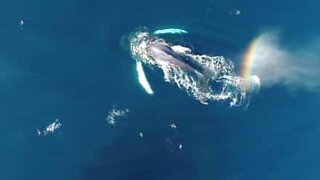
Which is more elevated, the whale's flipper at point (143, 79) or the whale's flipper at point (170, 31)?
the whale's flipper at point (170, 31)

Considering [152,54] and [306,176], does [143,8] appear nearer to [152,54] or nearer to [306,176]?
[152,54]

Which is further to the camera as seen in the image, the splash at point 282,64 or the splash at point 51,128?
the splash at point 282,64

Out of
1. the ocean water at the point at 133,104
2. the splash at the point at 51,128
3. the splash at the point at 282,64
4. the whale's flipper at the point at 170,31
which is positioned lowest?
the splash at the point at 51,128

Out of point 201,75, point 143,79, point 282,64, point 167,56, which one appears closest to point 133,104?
point 143,79

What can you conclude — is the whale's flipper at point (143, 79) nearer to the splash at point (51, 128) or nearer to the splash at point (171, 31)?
the splash at point (171, 31)

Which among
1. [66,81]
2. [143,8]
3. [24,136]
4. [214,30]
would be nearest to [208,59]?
[214,30]

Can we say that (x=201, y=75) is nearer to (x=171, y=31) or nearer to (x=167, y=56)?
(x=167, y=56)

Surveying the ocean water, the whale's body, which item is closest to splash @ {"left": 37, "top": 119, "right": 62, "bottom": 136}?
the ocean water

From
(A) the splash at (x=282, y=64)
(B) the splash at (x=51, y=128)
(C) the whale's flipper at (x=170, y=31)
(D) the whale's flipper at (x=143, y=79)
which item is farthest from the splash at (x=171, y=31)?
(B) the splash at (x=51, y=128)
